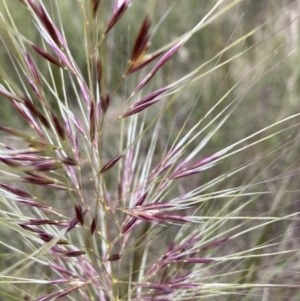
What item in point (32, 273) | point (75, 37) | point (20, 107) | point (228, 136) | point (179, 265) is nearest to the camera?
point (20, 107)

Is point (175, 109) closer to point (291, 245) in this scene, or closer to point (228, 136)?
point (228, 136)

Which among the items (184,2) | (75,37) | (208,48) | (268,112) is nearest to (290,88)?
(268,112)

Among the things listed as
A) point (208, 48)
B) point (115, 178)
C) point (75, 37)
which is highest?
point (75, 37)

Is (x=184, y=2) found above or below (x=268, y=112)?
above

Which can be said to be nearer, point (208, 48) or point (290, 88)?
point (290, 88)

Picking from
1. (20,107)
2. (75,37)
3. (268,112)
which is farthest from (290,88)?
(20,107)

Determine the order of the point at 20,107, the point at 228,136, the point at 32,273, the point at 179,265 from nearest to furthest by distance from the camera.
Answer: the point at 20,107 < the point at 179,265 < the point at 32,273 < the point at 228,136
